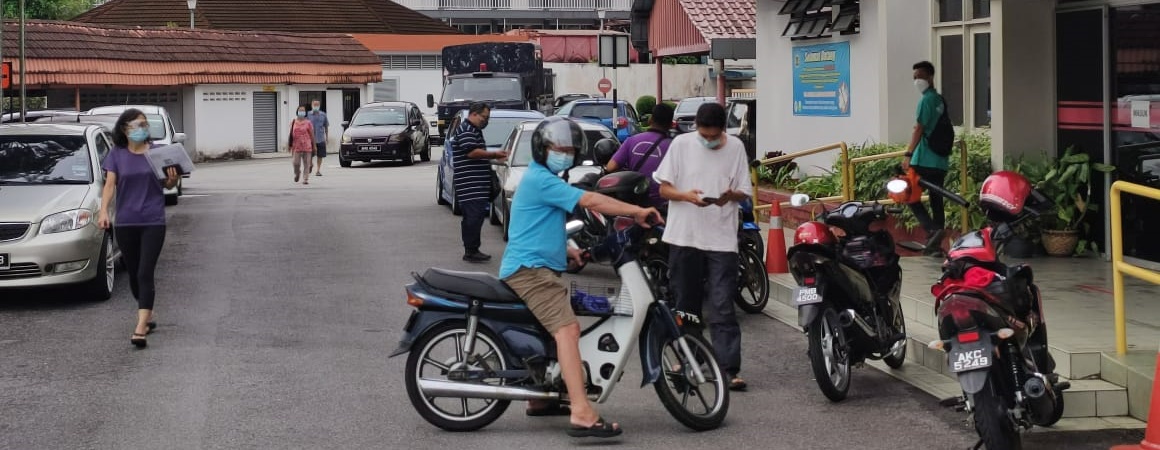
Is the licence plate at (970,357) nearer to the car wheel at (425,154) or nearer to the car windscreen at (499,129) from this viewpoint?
the car windscreen at (499,129)

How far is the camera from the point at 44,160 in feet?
44.6

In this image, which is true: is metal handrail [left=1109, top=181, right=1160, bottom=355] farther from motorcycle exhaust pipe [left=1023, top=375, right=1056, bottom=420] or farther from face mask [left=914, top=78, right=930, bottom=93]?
face mask [left=914, top=78, right=930, bottom=93]

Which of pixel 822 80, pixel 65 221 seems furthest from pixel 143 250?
pixel 822 80

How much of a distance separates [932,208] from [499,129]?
10.5 m

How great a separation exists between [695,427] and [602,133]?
11.5m

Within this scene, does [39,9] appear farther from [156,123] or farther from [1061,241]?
[1061,241]

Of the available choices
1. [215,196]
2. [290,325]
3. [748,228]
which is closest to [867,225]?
[748,228]

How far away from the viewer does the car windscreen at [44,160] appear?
525 inches

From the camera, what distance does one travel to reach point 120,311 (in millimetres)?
12227

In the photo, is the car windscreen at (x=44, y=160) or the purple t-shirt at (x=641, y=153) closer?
the purple t-shirt at (x=641, y=153)

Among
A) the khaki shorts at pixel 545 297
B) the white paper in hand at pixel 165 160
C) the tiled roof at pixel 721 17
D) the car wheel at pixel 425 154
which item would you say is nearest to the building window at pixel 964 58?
the white paper in hand at pixel 165 160

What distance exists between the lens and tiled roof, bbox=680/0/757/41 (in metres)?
29.7

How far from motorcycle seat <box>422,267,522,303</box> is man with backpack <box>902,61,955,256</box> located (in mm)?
5696

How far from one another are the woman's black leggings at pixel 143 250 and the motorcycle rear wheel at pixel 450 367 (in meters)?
3.57
